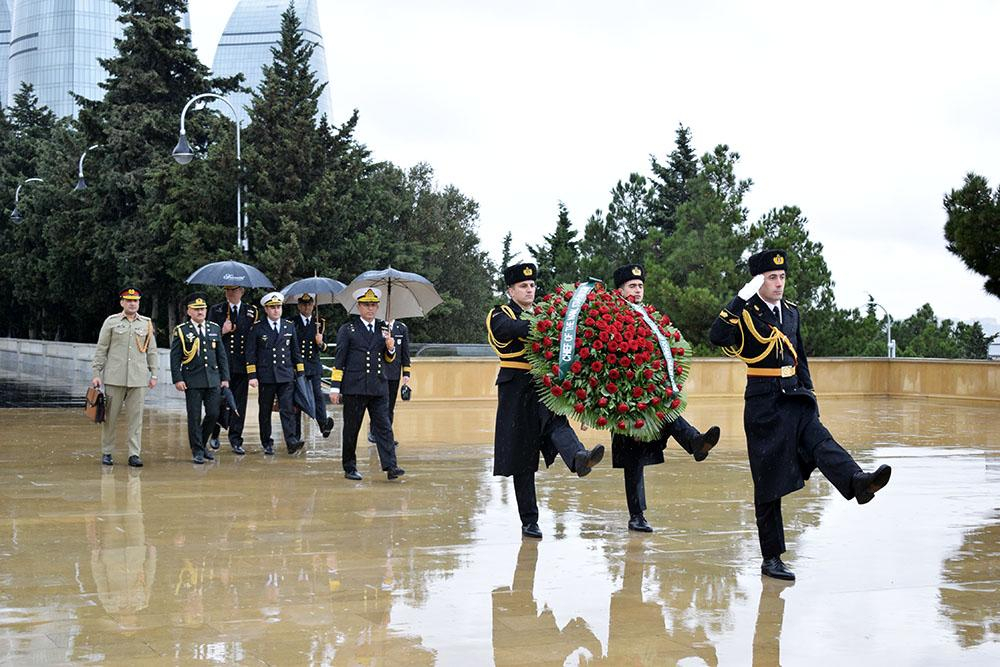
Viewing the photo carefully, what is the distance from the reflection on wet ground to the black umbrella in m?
2.57

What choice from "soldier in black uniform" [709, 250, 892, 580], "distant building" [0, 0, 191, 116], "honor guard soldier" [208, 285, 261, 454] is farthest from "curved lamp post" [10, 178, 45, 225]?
"distant building" [0, 0, 191, 116]

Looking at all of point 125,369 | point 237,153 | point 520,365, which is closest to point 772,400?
point 520,365

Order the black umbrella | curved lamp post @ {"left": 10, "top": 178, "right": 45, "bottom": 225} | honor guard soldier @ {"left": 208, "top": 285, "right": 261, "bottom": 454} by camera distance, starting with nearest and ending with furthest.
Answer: honor guard soldier @ {"left": 208, "top": 285, "right": 261, "bottom": 454}, the black umbrella, curved lamp post @ {"left": 10, "top": 178, "right": 45, "bottom": 225}

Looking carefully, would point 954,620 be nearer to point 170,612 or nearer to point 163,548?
point 170,612

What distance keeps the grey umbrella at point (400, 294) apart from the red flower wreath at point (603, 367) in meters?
7.59

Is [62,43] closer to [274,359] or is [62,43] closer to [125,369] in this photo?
[274,359]

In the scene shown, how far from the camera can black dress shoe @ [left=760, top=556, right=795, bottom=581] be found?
787cm

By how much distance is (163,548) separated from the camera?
8.82m

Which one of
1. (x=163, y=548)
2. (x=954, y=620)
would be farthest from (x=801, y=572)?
(x=163, y=548)

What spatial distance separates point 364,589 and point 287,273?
3248 cm

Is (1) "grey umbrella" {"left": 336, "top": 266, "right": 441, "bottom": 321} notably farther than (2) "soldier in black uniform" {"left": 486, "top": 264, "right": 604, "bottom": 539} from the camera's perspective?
Yes

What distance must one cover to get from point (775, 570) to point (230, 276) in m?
9.53

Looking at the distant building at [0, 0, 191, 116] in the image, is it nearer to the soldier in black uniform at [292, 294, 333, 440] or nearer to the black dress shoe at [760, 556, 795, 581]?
the soldier in black uniform at [292, 294, 333, 440]

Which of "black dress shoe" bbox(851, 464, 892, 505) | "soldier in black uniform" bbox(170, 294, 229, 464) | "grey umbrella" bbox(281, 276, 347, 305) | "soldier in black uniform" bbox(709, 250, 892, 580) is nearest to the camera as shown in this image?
"black dress shoe" bbox(851, 464, 892, 505)
